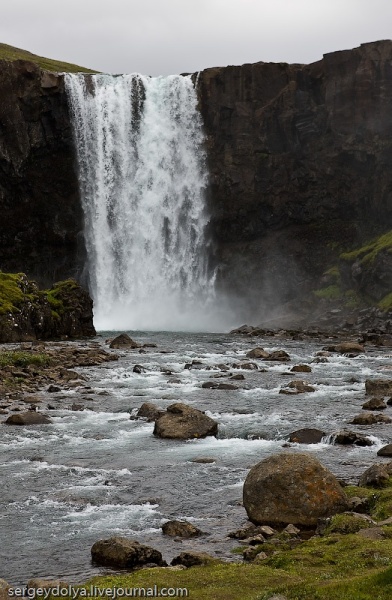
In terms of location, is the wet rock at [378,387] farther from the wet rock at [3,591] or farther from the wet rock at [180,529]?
the wet rock at [3,591]

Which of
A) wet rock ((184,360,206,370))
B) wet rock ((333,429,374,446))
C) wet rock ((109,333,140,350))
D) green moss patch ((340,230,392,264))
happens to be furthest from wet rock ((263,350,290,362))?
green moss patch ((340,230,392,264))

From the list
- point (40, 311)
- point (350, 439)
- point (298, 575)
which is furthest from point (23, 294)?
point (298, 575)

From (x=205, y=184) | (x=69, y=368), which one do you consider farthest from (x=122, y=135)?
(x=69, y=368)

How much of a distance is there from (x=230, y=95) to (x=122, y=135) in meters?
15.8

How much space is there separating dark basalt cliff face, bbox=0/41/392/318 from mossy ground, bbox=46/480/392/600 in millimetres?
85240

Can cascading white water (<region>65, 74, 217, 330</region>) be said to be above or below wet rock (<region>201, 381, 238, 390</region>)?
above

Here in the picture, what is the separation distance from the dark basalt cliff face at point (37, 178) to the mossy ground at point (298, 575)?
280 feet

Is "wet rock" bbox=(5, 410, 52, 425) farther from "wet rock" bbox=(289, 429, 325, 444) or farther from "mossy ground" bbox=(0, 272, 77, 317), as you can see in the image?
"mossy ground" bbox=(0, 272, 77, 317)

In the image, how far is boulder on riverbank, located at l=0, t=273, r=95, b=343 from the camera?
205 ft

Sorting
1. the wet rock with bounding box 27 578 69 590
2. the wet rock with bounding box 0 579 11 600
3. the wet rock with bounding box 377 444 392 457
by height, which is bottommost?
the wet rock with bounding box 377 444 392 457

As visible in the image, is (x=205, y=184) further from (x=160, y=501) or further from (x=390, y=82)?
(x=160, y=501)

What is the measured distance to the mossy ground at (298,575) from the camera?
11.1m

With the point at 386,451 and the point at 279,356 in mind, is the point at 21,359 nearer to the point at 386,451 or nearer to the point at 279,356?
the point at 279,356

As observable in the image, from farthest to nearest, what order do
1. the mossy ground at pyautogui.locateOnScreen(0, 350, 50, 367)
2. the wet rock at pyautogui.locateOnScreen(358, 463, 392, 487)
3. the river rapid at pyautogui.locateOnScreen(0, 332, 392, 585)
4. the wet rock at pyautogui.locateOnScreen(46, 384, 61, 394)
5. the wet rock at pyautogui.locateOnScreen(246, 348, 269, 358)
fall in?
the wet rock at pyautogui.locateOnScreen(246, 348, 269, 358) → the mossy ground at pyautogui.locateOnScreen(0, 350, 50, 367) → the wet rock at pyautogui.locateOnScreen(46, 384, 61, 394) → the wet rock at pyautogui.locateOnScreen(358, 463, 392, 487) → the river rapid at pyautogui.locateOnScreen(0, 332, 392, 585)
